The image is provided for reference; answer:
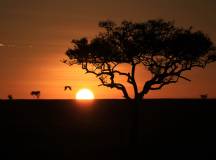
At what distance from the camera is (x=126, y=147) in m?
42.3

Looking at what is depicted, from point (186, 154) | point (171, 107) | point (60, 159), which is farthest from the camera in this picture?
point (171, 107)

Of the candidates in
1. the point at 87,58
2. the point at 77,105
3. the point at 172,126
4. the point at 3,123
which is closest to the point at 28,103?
the point at 77,105

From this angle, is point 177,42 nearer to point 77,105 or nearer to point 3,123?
point 3,123

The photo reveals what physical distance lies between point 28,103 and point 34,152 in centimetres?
2706

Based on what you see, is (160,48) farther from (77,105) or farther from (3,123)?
(77,105)

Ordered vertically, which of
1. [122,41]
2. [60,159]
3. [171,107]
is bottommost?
[60,159]

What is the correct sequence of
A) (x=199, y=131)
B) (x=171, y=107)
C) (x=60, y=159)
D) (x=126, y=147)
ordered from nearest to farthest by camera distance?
(x=60, y=159) < (x=126, y=147) < (x=199, y=131) < (x=171, y=107)

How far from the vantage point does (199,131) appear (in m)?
50.0

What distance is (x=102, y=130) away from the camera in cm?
5144

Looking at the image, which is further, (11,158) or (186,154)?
(186,154)

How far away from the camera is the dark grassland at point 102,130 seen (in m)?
39.6

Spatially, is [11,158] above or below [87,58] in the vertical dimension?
below

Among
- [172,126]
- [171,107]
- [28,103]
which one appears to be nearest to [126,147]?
[172,126]

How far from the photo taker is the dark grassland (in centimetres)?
3962
